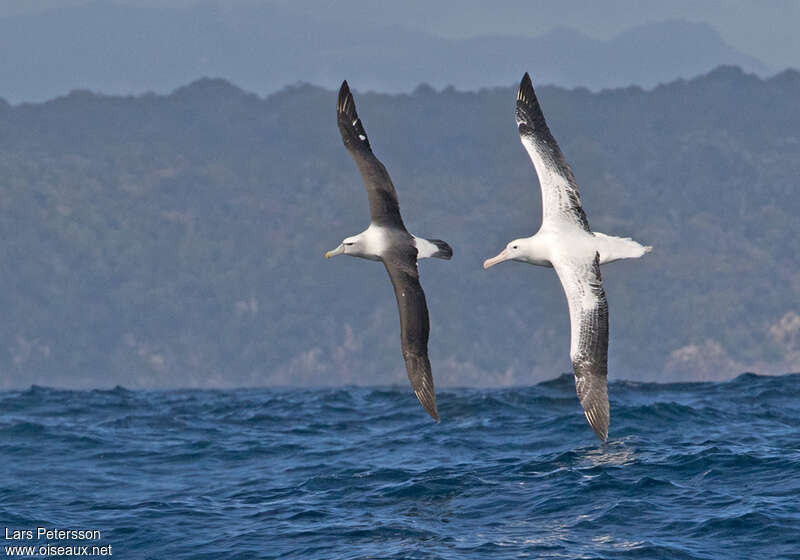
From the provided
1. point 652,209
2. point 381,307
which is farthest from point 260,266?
point 652,209

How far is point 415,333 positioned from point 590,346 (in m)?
2.78

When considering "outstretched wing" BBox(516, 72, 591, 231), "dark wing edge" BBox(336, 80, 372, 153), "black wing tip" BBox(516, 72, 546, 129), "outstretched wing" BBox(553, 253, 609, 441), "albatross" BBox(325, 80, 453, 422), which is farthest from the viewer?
"dark wing edge" BBox(336, 80, 372, 153)

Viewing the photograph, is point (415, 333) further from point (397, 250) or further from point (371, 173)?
point (371, 173)

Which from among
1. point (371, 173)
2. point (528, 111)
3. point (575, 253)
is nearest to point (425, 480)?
point (575, 253)

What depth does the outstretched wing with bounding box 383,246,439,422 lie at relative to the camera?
19000 millimetres

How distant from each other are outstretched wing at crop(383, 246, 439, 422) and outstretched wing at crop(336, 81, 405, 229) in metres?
1.19

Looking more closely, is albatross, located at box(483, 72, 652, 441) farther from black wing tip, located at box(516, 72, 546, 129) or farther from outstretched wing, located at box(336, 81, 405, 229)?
outstretched wing, located at box(336, 81, 405, 229)

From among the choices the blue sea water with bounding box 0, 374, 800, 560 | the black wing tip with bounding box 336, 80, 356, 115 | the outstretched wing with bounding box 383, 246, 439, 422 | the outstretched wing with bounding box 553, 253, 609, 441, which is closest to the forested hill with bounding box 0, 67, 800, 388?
the blue sea water with bounding box 0, 374, 800, 560

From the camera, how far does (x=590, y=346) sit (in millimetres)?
17906

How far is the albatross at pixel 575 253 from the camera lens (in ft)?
58.5

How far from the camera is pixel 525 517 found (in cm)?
1805

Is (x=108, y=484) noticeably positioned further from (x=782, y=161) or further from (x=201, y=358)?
(x=782, y=161)

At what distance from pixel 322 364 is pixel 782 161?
8117 centimetres

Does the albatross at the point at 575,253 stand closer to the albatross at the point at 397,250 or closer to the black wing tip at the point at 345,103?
the albatross at the point at 397,250
